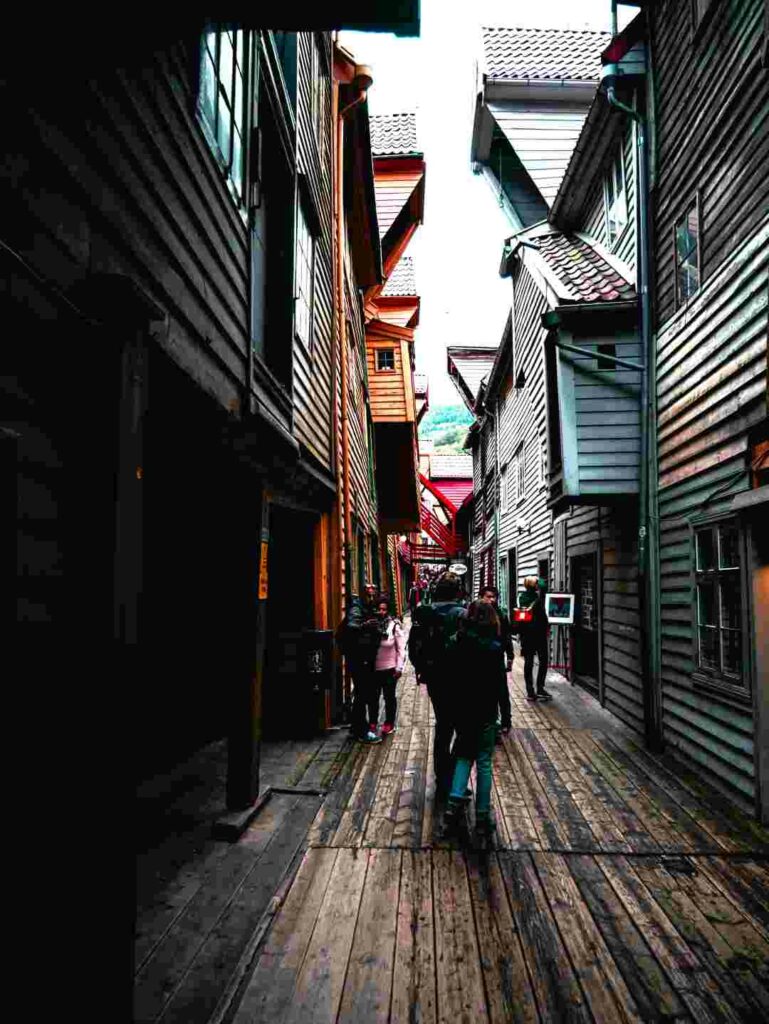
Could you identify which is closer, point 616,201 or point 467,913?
point 467,913

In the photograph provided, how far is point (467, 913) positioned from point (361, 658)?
4.08 metres

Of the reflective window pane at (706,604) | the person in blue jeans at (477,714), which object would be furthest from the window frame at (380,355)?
the person in blue jeans at (477,714)

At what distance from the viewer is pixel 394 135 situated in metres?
15.9

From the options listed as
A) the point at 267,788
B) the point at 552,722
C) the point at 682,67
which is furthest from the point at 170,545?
the point at 682,67

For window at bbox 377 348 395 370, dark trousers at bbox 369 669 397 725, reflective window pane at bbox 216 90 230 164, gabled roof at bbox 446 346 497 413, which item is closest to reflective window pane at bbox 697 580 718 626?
dark trousers at bbox 369 669 397 725

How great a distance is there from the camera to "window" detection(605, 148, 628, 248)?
9.70 meters

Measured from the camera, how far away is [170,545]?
6.93 meters

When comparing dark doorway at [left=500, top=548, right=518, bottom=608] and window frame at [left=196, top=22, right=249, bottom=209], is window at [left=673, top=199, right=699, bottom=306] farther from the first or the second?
dark doorway at [left=500, top=548, right=518, bottom=608]

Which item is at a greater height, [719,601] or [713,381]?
[713,381]

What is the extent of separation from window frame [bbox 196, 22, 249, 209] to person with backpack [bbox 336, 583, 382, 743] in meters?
4.46

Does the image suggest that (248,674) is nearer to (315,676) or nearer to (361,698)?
(315,676)

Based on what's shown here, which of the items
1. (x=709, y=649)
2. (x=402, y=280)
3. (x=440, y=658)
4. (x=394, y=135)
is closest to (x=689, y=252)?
(x=709, y=649)

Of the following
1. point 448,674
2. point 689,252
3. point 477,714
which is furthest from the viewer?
point 689,252

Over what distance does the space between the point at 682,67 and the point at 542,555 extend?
9.36 m
